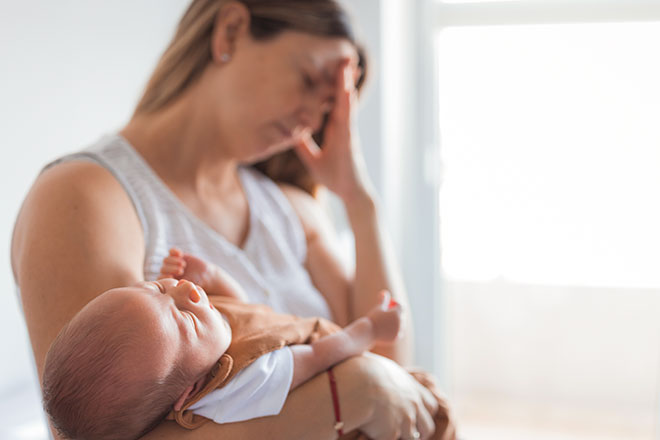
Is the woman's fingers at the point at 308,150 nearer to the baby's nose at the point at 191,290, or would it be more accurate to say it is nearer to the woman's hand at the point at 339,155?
the woman's hand at the point at 339,155

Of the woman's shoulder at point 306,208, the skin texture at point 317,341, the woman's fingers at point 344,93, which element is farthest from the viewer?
the woman's shoulder at point 306,208

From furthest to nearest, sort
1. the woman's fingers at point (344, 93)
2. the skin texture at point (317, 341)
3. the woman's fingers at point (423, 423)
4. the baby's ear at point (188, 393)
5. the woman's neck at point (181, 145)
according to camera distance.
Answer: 1. the woman's fingers at point (344, 93)
2. the woman's neck at point (181, 145)
3. the woman's fingers at point (423, 423)
4. the skin texture at point (317, 341)
5. the baby's ear at point (188, 393)

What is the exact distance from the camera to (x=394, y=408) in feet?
3.40

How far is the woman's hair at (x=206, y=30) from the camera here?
1.40m

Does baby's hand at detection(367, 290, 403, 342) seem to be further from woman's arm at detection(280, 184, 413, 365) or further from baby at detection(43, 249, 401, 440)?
woman's arm at detection(280, 184, 413, 365)

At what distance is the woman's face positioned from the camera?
139cm

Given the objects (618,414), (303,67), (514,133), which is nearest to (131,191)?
(303,67)

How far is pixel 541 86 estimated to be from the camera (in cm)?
310

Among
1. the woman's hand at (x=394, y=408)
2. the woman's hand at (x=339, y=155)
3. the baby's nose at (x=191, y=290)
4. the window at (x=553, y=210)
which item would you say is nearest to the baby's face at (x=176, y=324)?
the baby's nose at (x=191, y=290)

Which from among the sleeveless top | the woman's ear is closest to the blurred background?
the sleeveless top

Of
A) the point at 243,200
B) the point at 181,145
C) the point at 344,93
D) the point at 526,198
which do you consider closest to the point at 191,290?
the point at 181,145

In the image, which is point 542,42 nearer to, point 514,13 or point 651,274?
point 514,13

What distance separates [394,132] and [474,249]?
709 mm

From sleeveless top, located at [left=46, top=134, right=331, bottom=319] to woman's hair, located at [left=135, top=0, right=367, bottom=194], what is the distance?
0.74ft
